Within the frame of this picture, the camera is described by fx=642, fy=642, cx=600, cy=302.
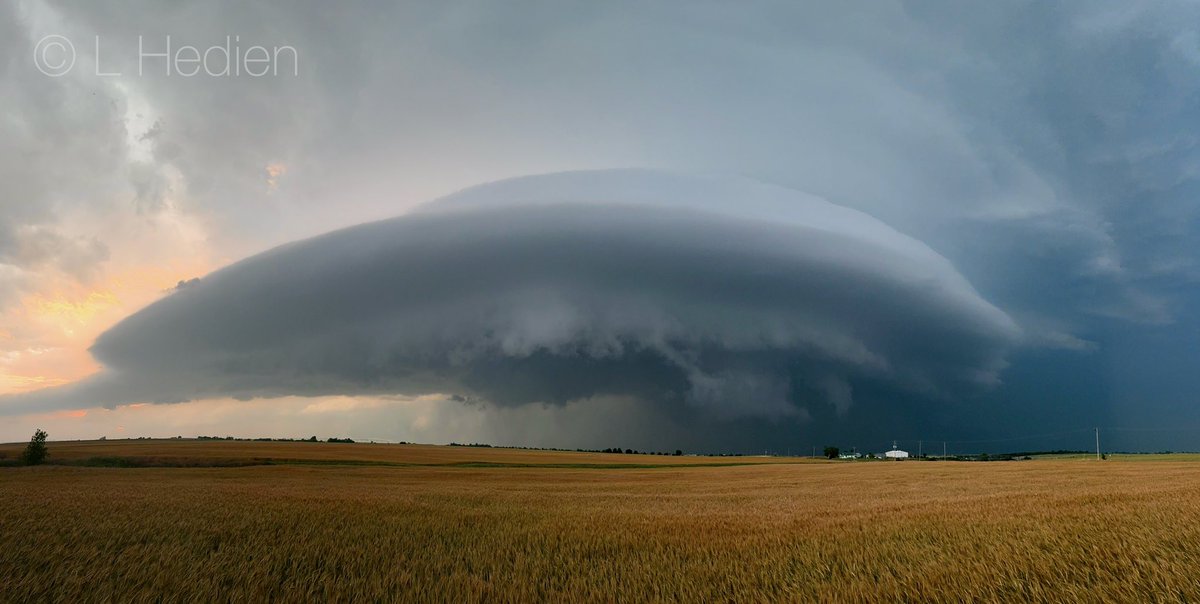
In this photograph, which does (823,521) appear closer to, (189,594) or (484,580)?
(484,580)

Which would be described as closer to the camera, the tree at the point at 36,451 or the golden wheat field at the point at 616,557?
the golden wheat field at the point at 616,557

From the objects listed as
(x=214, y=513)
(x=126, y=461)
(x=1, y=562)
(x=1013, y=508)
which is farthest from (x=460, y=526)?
(x=126, y=461)

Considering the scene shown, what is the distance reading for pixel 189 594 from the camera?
10000mm

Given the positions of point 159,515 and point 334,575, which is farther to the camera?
point 159,515

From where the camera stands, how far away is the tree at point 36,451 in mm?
76500

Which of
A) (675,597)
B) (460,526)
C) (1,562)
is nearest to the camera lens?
(675,597)

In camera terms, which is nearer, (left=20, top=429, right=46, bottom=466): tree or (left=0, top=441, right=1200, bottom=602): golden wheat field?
(left=0, top=441, right=1200, bottom=602): golden wheat field

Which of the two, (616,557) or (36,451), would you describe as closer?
(616,557)

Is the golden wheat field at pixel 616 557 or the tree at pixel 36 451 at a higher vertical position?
the golden wheat field at pixel 616 557

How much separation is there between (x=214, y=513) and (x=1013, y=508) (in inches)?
909

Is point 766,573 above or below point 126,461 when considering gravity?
above

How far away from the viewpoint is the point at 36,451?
77.8m

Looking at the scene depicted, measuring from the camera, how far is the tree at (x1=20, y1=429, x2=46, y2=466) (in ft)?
251

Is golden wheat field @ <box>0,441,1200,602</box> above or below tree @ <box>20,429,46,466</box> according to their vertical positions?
above
